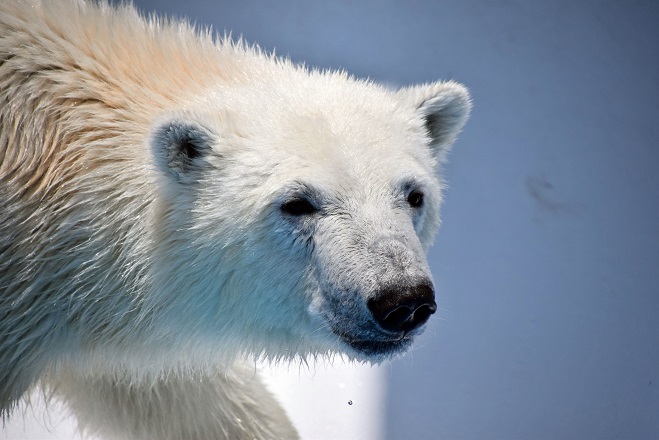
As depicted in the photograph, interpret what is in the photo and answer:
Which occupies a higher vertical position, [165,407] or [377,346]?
[377,346]

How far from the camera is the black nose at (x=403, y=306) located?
225cm

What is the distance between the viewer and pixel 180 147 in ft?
8.48

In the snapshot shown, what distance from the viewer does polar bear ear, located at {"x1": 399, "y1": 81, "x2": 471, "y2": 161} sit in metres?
2.95

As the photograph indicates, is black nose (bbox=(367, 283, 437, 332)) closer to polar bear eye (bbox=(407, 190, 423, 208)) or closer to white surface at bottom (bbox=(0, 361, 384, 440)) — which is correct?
polar bear eye (bbox=(407, 190, 423, 208))

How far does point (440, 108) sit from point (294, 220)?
81 cm

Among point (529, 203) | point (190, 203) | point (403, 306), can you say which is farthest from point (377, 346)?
point (529, 203)

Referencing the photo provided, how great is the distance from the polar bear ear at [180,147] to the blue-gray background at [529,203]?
6.23ft

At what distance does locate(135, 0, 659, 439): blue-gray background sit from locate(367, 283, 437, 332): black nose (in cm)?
172

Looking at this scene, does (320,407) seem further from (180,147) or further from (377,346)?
(180,147)

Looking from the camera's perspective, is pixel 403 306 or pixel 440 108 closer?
pixel 403 306

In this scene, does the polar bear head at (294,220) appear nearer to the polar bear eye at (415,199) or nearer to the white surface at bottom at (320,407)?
the polar bear eye at (415,199)

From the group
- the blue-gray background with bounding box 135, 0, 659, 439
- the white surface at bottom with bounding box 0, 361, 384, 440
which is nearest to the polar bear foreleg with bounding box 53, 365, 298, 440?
the white surface at bottom with bounding box 0, 361, 384, 440

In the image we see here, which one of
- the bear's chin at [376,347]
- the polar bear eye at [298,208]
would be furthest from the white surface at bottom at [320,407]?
the polar bear eye at [298,208]

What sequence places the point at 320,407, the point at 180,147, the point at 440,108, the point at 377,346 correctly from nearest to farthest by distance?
the point at 377,346, the point at 180,147, the point at 440,108, the point at 320,407
